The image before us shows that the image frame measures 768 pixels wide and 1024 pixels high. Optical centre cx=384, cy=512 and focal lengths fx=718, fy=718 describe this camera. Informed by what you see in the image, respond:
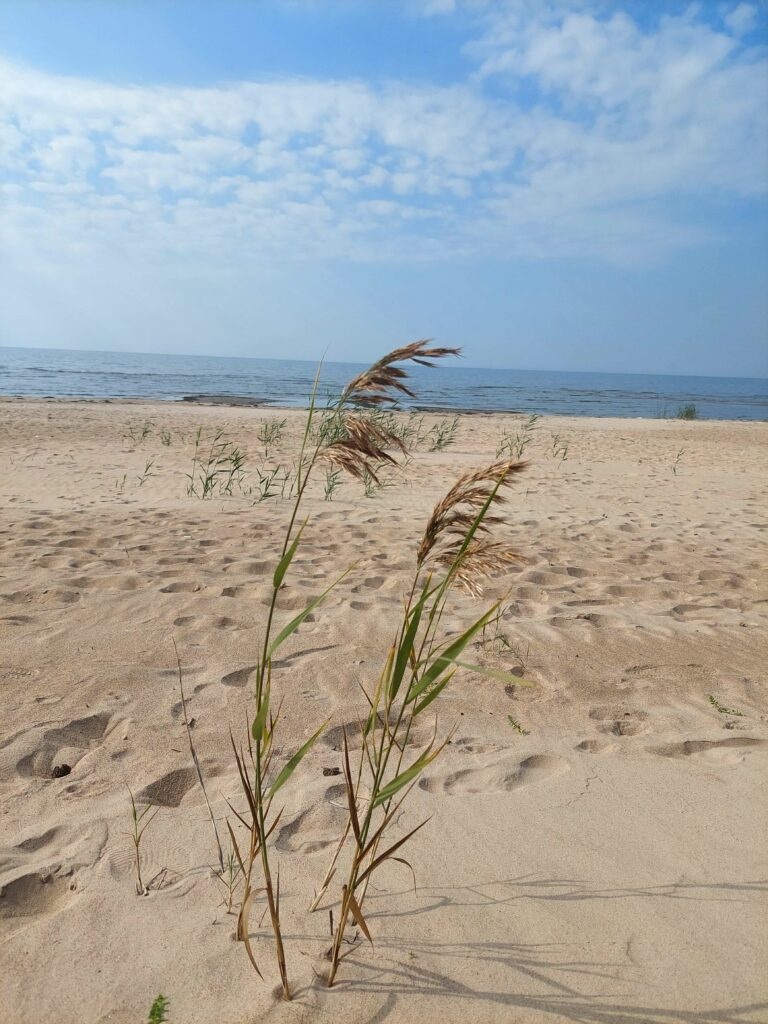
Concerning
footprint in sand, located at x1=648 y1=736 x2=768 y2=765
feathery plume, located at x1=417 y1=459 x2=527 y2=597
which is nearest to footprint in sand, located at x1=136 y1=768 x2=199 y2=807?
feathery plume, located at x1=417 y1=459 x2=527 y2=597

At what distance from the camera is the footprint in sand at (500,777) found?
8.54 ft

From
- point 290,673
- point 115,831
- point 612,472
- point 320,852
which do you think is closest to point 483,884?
point 320,852

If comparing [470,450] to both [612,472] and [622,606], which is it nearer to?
[612,472]

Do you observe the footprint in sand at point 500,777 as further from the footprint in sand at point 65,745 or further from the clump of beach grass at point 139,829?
the footprint in sand at point 65,745

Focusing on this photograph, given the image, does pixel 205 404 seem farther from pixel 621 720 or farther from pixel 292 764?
pixel 292 764

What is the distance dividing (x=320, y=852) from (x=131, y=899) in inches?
21.7

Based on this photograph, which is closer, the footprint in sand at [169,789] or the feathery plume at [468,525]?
the feathery plume at [468,525]

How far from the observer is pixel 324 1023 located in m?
1.63

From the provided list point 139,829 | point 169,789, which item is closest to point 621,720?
point 169,789

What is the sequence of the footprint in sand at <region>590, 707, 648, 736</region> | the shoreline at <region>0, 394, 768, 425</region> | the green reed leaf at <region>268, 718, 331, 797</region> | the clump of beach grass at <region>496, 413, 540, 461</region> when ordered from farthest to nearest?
the shoreline at <region>0, 394, 768, 425</region>
the clump of beach grass at <region>496, 413, 540, 461</region>
the footprint in sand at <region>590, 707, 648, 736</region>
the green reed leaf at <region>268, 718, 331, 797</region>

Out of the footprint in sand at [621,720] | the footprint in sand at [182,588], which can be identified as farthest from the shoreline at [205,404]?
the footprint in sand at [621,720]

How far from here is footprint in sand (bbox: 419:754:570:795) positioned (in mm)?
2602

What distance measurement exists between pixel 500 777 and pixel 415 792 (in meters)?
0.34

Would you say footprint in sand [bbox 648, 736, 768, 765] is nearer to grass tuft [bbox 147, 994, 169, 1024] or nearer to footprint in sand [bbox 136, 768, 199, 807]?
footprint in sand [bbox 136, 768, 199, 807]
